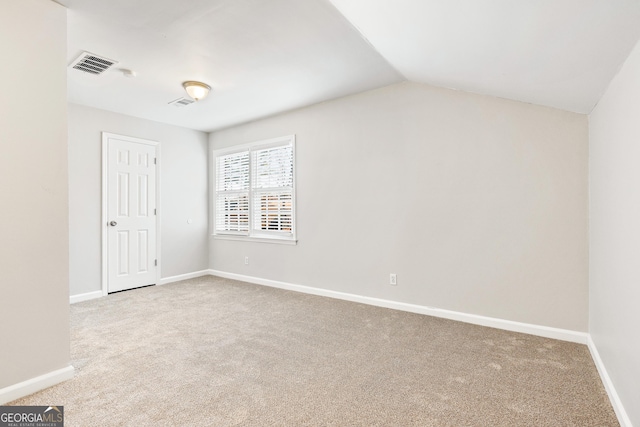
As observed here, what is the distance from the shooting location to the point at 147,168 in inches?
194

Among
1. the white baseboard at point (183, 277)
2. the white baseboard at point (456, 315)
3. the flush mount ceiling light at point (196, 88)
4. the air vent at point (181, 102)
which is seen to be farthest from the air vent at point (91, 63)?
the white baseboard at point (456, 315)

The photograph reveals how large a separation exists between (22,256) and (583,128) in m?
4.22

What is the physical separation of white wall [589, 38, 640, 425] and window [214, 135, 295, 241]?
3.31m

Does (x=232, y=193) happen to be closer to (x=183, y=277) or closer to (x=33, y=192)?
(x=183, y=277)

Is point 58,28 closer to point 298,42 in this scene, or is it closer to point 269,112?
point 298,42

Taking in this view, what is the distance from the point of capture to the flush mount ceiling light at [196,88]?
138 inches

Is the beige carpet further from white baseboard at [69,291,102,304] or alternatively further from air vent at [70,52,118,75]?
air vent at [70,52,118,75]

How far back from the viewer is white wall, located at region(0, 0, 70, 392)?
6.43ft

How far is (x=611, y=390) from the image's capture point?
6.16ft

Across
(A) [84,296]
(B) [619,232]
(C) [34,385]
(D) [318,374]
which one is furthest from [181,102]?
(B) [619,232]

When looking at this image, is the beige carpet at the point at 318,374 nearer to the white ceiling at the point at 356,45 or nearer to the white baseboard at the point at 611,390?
the white baseboard at the point at 611,390

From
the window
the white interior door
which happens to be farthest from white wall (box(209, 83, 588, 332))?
the white interior door

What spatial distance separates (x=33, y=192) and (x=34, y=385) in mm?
1216

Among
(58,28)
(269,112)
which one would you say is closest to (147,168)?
(269,112)
